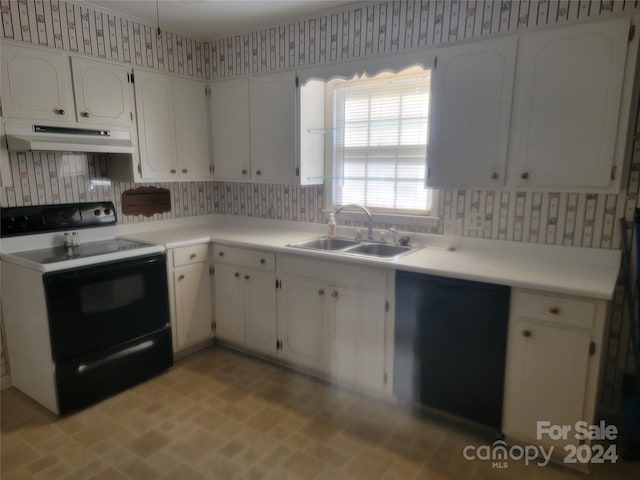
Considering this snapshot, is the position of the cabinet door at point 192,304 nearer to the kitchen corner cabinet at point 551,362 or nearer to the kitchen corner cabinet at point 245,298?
the kitchen corner cabinet at point 245,298

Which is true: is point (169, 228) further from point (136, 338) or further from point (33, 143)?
point (33, 143)

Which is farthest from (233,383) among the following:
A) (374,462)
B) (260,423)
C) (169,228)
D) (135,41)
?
(135,41)

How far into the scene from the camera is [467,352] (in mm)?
2092

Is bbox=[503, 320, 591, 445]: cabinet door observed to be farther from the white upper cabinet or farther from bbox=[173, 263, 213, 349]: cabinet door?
bbox=[173, 263, 213, 349]: cabinet door

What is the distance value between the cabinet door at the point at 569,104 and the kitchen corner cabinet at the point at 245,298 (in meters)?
1.69

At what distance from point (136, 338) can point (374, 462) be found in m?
1.66

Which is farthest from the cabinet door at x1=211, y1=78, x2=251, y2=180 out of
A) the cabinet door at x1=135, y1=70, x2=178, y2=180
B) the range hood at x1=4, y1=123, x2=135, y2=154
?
the range hood at x1=4, y1=123, x2=135, y2=154

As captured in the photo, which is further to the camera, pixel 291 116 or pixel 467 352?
pixel 291 116

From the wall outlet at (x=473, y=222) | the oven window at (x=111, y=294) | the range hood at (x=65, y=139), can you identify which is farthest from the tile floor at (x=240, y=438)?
the range hood at (x=65, y=139)

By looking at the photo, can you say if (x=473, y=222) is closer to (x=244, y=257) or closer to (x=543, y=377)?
(x=543, y=377)

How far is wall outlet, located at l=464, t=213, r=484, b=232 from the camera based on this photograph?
8.29 ft

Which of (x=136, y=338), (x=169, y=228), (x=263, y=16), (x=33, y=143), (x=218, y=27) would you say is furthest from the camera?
(x=169, y=228)

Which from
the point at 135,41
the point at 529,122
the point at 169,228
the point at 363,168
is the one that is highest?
the point at 135,41

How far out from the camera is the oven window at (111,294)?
237cm
